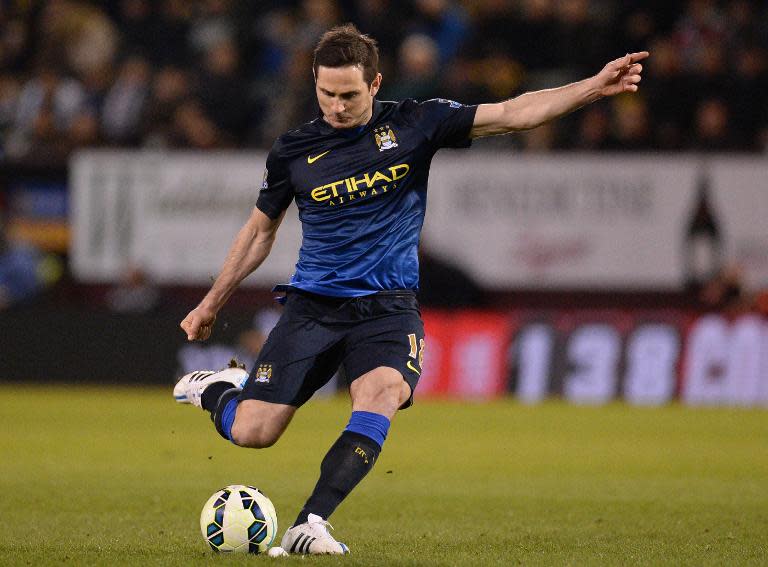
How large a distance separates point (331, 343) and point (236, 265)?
681mm

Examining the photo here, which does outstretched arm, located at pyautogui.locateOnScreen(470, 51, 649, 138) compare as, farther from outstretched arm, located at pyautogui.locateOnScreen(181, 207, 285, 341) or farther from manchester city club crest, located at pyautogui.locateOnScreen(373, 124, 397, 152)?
outstretched arm, located at pyautogui.locateOnScreen(181, 207, 285, 341)

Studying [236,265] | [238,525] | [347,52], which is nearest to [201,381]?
[236,265]

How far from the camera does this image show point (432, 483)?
9.68 m

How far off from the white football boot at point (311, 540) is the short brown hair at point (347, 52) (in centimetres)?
199

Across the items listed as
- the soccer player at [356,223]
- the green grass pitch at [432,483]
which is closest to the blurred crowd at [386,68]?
the green grass pitch at [432,483]

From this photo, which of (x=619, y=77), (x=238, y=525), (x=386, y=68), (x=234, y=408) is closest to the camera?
(x=238, y=525)

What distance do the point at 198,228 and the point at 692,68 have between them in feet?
21.2

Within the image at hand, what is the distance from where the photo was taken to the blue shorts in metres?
6.40

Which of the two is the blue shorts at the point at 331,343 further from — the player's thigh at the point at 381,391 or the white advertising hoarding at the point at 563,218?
the white advertising hoarding at the point at 563,218

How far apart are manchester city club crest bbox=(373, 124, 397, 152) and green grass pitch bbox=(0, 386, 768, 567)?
1.85 m

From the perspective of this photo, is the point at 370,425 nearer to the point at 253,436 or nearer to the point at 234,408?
the point at 253,436

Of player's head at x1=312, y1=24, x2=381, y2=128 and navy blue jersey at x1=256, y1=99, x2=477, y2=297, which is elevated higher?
player's head at x1=312, y1=24, x2=381, y2=128

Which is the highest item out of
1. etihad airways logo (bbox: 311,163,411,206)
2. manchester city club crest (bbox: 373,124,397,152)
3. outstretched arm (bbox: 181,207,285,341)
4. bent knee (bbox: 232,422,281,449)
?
manchester city club crest (bbox: 373,124,397,152)

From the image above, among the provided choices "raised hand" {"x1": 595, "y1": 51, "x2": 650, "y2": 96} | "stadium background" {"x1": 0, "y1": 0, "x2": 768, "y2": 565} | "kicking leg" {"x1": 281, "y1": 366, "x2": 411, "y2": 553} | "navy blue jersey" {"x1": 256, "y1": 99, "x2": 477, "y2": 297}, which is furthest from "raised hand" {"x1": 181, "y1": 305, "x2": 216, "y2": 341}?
"stadium background" {"x1": 0, "y1": 0, "x2": 768, "y2": 565}
